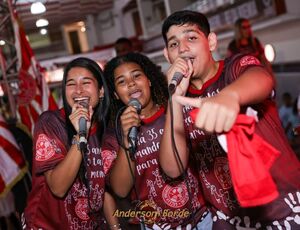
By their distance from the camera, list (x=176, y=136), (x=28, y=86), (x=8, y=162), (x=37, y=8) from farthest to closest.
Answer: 1. (x=37, y=8)
2. (x=28, y=86)
3. (x=8, y=162)
4. (x=176, y=136)

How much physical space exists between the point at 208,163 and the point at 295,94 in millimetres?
7070

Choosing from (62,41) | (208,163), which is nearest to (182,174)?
(208,163)

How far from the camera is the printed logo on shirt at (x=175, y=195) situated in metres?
2.22

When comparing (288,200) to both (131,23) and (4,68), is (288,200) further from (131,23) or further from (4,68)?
(131,23)

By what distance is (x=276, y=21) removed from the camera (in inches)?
316

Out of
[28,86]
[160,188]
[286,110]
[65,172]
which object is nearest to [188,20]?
[160,188]

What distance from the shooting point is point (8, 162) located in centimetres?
393

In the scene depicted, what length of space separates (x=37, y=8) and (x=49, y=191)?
3.59 meters

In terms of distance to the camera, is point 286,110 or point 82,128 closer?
point 82,128

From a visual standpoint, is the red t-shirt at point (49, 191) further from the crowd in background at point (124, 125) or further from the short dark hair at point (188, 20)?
the short dark hair at point (188, 20)

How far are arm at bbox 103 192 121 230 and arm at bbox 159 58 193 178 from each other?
23.3 inches

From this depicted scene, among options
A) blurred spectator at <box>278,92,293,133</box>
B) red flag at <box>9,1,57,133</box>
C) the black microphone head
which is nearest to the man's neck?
the black microphone head

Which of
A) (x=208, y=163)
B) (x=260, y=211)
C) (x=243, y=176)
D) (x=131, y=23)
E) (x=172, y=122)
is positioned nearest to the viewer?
(x=243, y=176)

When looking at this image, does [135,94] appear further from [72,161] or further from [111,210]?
[111,210]
